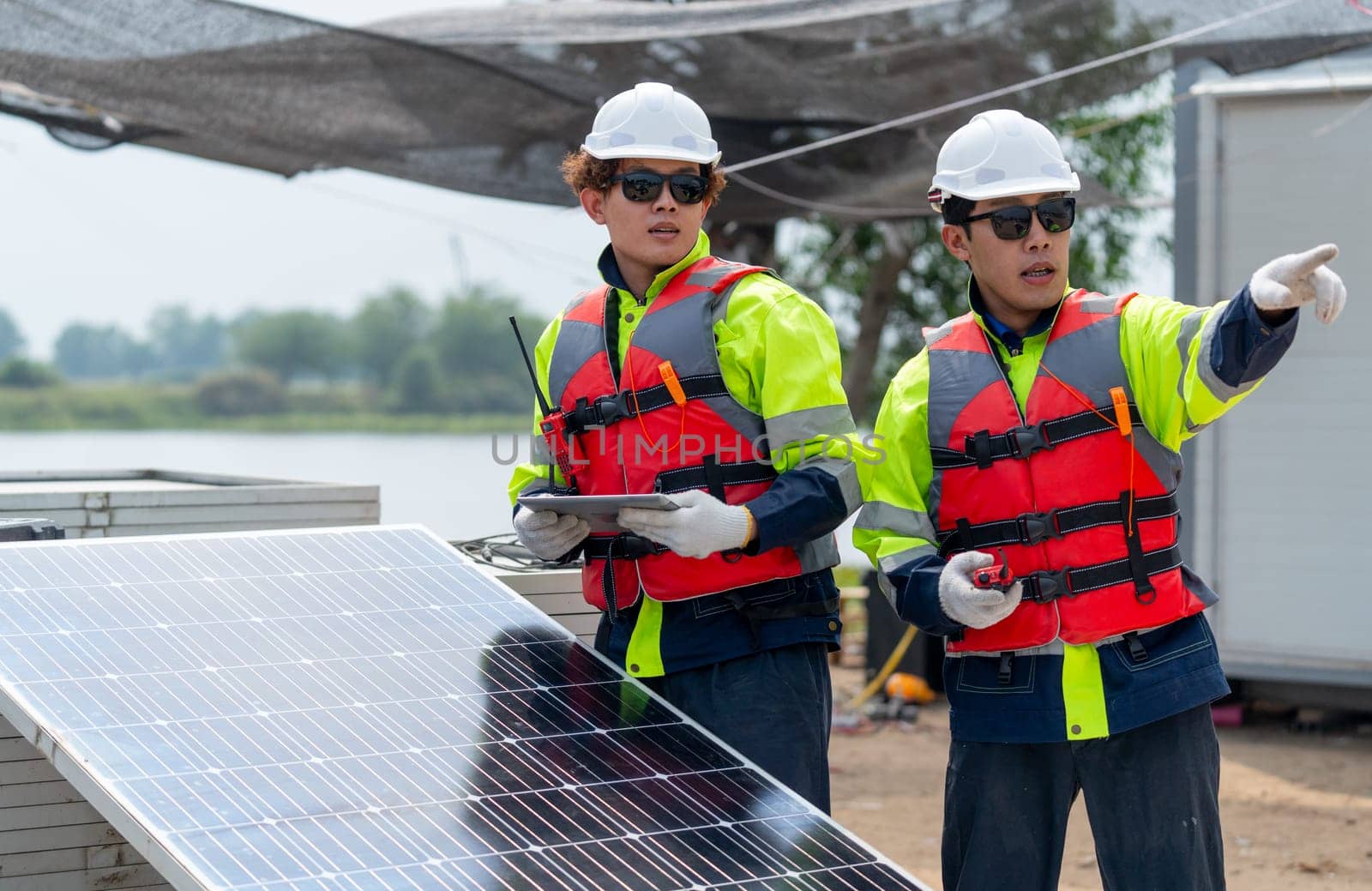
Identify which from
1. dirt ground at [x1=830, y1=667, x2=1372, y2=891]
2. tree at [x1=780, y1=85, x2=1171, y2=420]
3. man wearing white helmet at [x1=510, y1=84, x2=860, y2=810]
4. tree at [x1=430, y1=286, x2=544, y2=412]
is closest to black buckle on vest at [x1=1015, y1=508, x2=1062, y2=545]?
man wearing white helmet at [x1=510, y1=84, x2=860, y2=810]

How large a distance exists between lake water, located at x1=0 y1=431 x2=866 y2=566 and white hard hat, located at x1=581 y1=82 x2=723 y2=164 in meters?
1.51

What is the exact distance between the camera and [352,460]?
63.4 feet

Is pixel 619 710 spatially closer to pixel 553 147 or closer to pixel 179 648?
pixel 179 648

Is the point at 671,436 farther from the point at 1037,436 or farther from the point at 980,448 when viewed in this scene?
the point at 1037,436

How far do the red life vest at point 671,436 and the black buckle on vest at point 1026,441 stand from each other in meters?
0.54

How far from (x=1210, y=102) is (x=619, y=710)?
6.93 metres

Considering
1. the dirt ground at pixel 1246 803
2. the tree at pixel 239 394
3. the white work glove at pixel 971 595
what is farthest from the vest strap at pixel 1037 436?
the tree at pixel 239 394

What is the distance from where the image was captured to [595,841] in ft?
9.06

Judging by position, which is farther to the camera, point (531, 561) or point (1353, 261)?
point (1353, 261)

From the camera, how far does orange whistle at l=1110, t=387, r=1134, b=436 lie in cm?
325

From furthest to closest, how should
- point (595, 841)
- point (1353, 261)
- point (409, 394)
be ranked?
point (409, 394)
point (1353, 261)
point (595, 841)

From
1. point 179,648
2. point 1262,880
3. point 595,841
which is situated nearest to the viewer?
point 595,841

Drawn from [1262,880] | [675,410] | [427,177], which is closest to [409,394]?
[427,177]

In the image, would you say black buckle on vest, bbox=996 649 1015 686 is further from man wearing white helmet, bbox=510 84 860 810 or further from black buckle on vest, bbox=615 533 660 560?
black buckle on vest, bbox=615 533 660 560
